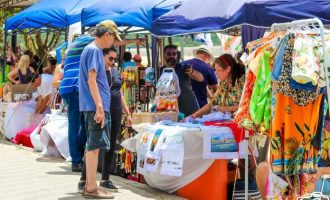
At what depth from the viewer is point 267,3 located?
19.3 ft

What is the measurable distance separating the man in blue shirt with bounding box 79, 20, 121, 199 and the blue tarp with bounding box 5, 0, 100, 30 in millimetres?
5028

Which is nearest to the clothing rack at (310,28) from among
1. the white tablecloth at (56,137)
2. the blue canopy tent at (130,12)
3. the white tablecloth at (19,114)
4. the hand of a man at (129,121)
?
the hand of a man at (129,121)

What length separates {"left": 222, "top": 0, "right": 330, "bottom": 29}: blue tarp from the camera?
18.5 feet

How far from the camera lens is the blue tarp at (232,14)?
569cm

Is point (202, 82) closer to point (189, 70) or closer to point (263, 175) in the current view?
point (189, 70)

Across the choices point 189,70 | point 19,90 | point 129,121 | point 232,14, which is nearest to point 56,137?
point 129,121

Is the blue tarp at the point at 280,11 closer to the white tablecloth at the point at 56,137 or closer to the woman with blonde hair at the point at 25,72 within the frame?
the white tablecloth at the point at 56,137

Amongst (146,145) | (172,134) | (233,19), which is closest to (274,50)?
(233,19)

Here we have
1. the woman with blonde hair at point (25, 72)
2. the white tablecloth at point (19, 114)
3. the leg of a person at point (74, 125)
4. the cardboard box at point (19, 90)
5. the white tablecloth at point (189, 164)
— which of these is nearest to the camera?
the white tablecloth at point (189, 164)

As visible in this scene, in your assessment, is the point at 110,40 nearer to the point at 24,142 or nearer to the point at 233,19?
the point at 233,19

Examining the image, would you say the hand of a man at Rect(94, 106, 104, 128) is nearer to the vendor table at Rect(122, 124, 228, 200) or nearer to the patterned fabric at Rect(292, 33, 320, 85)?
the vendor table at Rect(122, 124, 228, 200)

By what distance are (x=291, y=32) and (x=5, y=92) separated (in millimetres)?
8065

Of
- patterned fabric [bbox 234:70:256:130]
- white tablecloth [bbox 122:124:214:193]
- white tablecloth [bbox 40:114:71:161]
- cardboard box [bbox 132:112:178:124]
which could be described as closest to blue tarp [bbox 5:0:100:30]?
white tablecloth [bbox 40:114:71:161]

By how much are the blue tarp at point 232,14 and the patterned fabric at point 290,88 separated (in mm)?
786
